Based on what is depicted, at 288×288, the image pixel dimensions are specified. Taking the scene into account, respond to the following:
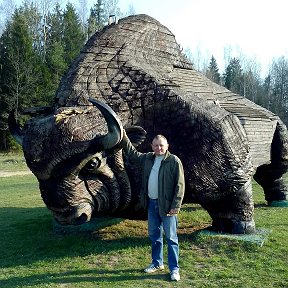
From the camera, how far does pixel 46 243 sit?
6742 millimetres

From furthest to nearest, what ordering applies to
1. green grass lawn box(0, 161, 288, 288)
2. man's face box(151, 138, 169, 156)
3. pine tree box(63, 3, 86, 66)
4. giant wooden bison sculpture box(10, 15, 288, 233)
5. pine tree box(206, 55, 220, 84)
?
pine tree box(206, 55, 220, 84), pine tree box(63, 3, 86, 66), green grass lawn box(0, 161, 288, 288), man's face box(151, 138, 169, 156), giant wooden bison sculpture box(10, 15, 288, 233)

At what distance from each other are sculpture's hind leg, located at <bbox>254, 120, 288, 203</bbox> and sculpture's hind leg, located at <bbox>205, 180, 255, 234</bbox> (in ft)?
10.6

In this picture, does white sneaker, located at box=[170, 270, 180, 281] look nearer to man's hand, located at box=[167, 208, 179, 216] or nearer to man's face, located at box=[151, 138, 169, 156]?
man's hand, located at box=[167, 208, 179, 216]

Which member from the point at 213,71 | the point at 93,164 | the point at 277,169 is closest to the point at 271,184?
the point at 277,169

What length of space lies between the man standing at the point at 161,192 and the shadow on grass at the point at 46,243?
3.69ft

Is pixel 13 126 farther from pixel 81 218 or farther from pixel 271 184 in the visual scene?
pixel 271 184

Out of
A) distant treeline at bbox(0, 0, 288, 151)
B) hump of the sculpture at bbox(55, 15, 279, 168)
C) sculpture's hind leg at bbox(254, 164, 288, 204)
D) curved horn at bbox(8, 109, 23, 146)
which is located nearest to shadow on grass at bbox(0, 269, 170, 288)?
curved horn at bbox(8, 109, 23, 146)

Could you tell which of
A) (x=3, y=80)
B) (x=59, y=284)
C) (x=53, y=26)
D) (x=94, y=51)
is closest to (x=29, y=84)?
(x=3, y=80)

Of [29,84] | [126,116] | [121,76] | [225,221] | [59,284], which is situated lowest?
[59,284]

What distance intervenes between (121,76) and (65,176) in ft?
7.10

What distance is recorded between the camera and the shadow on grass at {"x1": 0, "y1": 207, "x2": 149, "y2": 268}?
6102 millimetres

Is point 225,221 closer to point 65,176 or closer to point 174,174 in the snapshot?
point 174,174

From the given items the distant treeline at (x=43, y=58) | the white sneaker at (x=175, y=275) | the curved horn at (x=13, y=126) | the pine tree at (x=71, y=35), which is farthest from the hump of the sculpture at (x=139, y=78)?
the pine tree at (x=71, y=35)

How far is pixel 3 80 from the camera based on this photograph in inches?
1340
